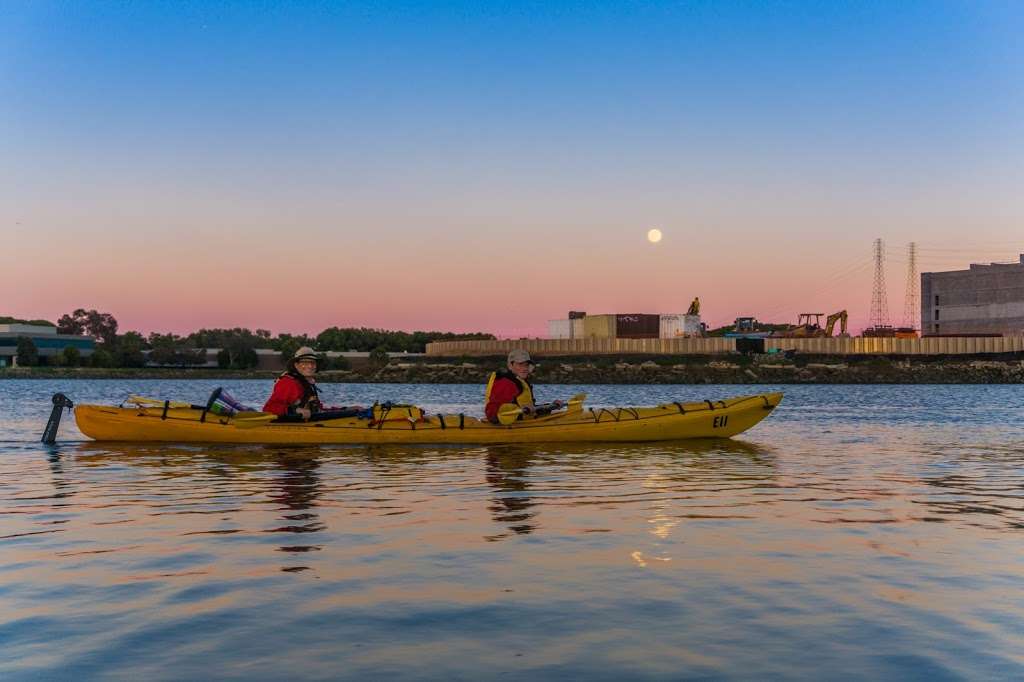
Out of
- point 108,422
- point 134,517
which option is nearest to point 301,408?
point 108,422

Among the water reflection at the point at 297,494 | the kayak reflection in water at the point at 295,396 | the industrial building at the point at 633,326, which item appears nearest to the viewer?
the water reflection at the point at 297,494

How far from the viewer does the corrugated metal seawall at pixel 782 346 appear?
398 ft

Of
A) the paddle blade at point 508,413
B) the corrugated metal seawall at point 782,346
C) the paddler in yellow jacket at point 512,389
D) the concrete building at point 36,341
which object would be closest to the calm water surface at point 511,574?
the paddle blade at point 508,413

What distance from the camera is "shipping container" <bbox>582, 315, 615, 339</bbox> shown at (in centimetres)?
14138

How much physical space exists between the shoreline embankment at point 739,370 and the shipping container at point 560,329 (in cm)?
1948

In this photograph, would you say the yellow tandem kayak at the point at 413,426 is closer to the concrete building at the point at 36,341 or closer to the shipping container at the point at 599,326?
the shipping container at the point at 599,326

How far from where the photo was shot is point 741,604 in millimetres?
8359

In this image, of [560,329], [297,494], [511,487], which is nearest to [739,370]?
[560,329]

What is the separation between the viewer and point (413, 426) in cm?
2444

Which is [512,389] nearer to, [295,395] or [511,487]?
[295,395]

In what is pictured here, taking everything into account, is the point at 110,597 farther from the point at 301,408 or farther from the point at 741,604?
the point at 301,408

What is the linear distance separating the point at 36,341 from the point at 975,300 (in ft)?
512

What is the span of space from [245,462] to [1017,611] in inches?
654

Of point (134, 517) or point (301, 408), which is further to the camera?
point (301, 408)
